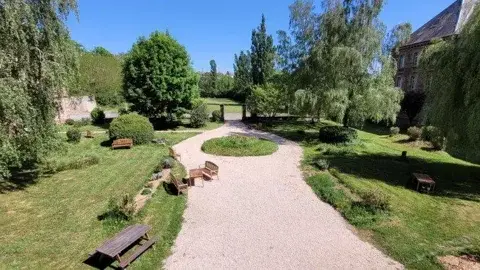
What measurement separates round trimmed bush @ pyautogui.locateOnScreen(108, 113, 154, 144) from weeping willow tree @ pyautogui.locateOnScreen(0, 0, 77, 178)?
7375mm

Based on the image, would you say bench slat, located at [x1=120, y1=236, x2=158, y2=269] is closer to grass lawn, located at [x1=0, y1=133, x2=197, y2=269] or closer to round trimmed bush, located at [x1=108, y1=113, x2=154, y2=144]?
grass lawn, located at [x1=0, y1=133, x2=197, y2=269]

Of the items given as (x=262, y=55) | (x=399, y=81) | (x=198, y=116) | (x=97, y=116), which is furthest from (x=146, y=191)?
(x=399, y=81)

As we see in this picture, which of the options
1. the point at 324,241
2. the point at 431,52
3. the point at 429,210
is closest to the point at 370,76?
the point at 431,52

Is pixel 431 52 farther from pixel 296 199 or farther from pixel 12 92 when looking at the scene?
pixel 12 92

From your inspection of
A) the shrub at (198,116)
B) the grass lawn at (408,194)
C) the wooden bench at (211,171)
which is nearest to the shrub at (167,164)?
the wooden bench at (211,171)

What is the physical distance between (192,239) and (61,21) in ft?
29.2

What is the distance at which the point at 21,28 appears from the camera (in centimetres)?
942

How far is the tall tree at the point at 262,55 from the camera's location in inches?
1309

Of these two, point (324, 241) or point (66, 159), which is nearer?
point (324, 241)

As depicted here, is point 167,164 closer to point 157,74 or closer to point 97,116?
point 157,74

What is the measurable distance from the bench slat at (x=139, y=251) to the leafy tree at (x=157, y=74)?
17150mm

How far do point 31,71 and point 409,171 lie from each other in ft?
56.3

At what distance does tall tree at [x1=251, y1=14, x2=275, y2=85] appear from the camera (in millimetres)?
33250

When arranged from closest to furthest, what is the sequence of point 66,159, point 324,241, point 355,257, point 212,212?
point 355,257 → point 324,241 → point 212,212 → point 66,159
